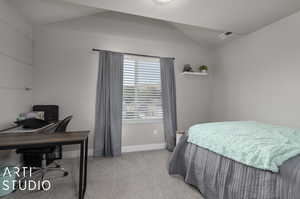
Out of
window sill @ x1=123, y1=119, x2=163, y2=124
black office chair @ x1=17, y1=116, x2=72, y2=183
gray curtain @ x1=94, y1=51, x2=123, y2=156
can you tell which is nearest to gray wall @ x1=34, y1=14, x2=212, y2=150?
window sill @ x1=123, y1=119, x2=163, y2=124

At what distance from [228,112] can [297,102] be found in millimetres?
1316

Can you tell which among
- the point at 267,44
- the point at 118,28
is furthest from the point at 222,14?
the point at 118,28

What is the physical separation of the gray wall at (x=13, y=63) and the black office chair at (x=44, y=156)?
0.36 meters

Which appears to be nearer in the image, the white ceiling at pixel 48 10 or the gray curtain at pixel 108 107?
the white ceiling at pixel 48 10

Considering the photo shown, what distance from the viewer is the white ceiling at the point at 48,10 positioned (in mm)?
2209

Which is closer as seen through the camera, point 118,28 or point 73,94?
point 73,94

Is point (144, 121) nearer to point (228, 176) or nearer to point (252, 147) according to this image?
point (228, 176)

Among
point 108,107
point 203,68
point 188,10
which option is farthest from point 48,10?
point 203,68

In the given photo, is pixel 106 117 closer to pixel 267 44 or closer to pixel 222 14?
pixel 222 14

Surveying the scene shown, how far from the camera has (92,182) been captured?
2020 mm

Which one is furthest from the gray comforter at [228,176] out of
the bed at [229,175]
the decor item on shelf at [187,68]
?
the decor item on shelf at [187,68]

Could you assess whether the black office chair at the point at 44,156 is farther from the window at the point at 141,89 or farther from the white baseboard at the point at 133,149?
the window at the point at 141,89

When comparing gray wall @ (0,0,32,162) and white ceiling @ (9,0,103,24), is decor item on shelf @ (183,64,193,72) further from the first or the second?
gray wall @ (0,0,32,162)

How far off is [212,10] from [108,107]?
253cm
